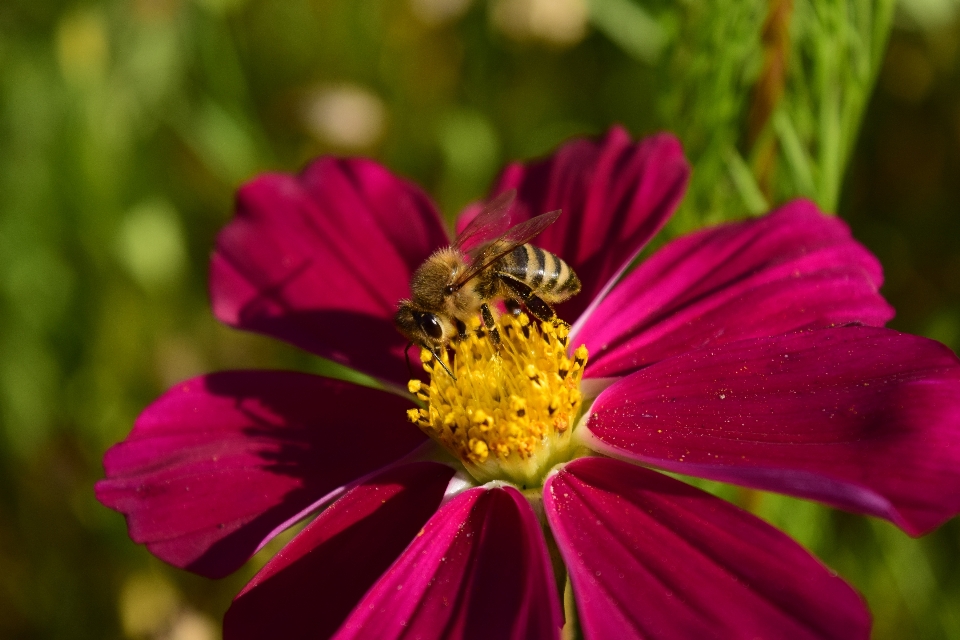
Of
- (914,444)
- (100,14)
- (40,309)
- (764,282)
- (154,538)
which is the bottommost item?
(914,444)

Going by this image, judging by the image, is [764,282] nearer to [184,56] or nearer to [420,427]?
[420,427]

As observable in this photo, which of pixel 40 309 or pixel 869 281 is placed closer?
pixel 869 281

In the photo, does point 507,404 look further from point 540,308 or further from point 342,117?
point 342,117

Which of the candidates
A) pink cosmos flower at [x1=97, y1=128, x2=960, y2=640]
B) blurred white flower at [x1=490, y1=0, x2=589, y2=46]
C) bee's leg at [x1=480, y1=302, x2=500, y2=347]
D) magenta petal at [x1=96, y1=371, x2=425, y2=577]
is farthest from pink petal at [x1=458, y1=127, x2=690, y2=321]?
blurred white flower at [x1=490, y1=0, x2=589, y2=46]

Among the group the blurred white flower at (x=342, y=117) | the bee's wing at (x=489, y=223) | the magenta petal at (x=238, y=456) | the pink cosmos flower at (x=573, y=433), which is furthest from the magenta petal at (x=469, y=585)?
the blurred white flower at (x=342, y=117)

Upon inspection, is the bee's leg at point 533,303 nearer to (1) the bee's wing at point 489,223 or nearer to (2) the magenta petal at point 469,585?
(1) the bee's wing at point 489,223

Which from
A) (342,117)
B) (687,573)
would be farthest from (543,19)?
(687,573)

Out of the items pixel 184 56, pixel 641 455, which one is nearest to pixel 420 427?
pixel 641 455
